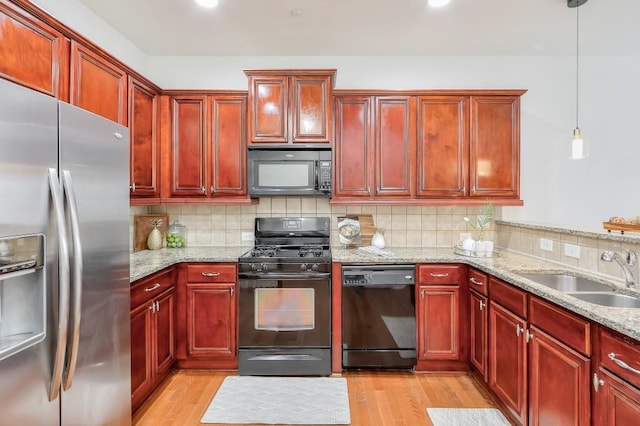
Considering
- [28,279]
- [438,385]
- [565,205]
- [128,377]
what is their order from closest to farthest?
[28,279], [128,377], [438,385], [565,205]

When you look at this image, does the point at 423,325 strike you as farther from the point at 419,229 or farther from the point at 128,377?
the point at 128,377

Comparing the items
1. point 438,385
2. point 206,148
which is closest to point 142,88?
point 206,148

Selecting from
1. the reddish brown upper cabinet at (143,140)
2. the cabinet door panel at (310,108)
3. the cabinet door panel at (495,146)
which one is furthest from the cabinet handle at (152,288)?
the cabinet door panel at (495,146)

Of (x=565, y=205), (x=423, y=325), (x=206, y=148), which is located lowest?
(x=423, y=325)

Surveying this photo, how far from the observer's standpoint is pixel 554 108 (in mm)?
3529

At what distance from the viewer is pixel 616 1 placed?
2.55 m

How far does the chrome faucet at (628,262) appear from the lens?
1914mm

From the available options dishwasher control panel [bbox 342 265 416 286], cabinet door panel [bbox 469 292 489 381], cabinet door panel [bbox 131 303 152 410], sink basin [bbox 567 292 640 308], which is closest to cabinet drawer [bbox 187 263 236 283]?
cabinet door panel [bbox 131 303 152 410]

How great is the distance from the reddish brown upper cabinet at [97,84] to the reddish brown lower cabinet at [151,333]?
1.12 meters

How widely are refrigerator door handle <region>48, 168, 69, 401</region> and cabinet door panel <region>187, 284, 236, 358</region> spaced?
5.15 feet

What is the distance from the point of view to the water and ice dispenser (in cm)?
117

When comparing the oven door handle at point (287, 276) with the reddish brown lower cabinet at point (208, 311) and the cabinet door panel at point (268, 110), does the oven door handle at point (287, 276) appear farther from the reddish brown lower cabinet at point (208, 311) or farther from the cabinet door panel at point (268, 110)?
the cabinet door panel at point (268, 110)

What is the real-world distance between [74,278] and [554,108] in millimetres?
4031

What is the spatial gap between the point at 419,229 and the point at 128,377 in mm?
2652
